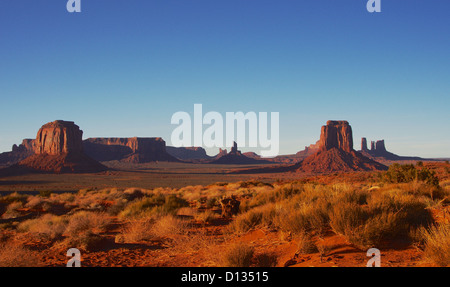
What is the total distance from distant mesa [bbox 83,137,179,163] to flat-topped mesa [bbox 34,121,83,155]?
4316cm

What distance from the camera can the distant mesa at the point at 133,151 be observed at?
168625 mm

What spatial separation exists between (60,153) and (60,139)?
6.54 m

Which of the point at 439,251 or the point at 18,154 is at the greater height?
the point at 439,251

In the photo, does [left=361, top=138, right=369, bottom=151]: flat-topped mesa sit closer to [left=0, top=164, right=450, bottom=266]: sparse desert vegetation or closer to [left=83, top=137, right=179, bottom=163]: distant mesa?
[left=83, top=137, right=179, bottom=163]: distant mesa

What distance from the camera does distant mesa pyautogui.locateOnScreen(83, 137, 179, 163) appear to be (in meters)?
169

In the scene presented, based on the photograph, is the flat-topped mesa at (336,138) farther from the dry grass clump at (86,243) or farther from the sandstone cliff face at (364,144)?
the dry grass clump at (86,243)

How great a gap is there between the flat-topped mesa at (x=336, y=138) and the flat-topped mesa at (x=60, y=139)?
102537mm

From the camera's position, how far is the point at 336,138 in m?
130

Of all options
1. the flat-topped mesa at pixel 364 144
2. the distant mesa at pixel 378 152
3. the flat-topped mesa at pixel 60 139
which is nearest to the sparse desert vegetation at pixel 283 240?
the flat-topped mesa at pixel 60 139

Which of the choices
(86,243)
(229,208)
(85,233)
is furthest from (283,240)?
(229,208)

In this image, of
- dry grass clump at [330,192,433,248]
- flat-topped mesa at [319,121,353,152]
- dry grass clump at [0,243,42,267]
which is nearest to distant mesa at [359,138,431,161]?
flat-topped mesa at [319,121,353,152]

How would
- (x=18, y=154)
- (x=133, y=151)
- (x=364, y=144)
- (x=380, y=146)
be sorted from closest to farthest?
(x=18, y=154) < (x=380, y=146) < (x=364, y=144) < (x=133, y=151)

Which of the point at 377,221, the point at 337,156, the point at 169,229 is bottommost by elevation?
the point at 337,156

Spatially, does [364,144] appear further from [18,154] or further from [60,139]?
[18,154]
